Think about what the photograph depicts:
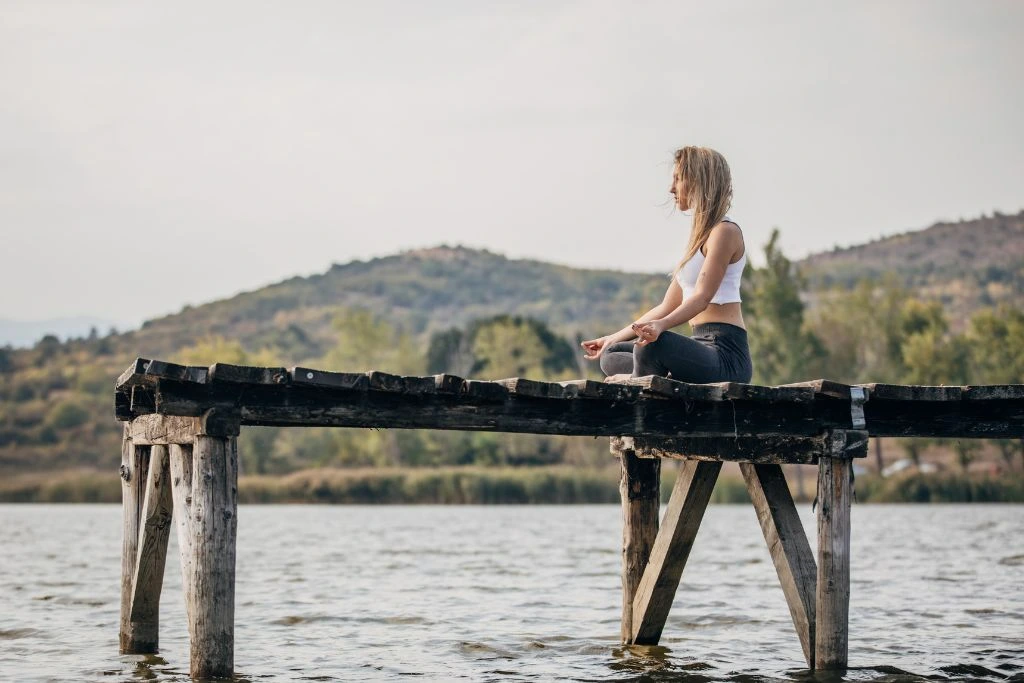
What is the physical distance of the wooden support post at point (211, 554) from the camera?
392 inches

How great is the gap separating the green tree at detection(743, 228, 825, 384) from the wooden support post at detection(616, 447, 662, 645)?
200 feet

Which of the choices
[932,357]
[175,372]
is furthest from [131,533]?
[932,357]

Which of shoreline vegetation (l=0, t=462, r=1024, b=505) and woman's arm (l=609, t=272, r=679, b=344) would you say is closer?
woman's arm (l=609, t=272, r=679, b=344)

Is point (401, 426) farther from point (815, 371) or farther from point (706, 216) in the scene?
point (815, 371)

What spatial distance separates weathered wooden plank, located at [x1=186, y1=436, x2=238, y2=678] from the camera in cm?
996

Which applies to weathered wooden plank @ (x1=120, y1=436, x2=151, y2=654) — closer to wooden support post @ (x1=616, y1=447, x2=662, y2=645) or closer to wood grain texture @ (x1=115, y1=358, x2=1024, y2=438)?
wood grain texture @ (x1=115, y1=358, x2=1024, y2=438)

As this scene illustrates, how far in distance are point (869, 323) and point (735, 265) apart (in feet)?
238

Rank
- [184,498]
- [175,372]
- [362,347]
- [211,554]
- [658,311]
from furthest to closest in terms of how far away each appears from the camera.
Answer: [362,347] → [658,311] → [184,498] → [211,554] → [175,372]

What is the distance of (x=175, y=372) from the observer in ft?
30.8

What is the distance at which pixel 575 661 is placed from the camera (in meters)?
13.3

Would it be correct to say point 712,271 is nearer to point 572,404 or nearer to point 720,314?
point 720,314

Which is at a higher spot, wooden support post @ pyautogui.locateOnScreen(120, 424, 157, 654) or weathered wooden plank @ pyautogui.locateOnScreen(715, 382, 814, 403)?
weathered wooden plank @ pyautogui.locateOnScreen(715, 382, 814, 403)

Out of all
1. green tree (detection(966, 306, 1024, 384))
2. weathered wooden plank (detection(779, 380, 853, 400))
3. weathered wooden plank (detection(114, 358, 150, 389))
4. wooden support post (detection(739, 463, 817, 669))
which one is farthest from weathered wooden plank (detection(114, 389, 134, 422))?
green tree (detection(966, 306, 1024, 384))

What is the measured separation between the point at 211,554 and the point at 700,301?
416 centimetres
